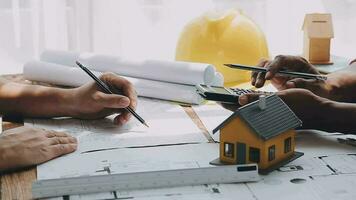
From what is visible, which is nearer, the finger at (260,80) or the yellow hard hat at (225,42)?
the finger at (260,80)

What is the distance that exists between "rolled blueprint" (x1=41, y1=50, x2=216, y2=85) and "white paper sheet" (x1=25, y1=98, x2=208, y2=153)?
0.29 feet

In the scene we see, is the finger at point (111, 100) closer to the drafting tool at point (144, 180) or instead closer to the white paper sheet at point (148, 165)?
the white paper sheet at point (148, 165)

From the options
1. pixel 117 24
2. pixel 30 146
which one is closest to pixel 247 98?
pixel 30 146

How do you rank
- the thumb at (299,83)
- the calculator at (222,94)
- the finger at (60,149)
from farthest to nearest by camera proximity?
1. the thumb at (299,83)
2. the calculator at (222,94)
3. the finger at (60,149)

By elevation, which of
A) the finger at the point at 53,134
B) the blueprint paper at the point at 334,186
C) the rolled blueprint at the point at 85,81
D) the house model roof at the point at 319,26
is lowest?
the blueprint paper at the point at 334,186

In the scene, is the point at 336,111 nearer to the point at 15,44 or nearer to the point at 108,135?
the point at 108,135

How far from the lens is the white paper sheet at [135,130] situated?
91cm

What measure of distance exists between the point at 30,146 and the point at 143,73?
44 centimetres

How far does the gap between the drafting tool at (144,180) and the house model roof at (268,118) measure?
0.16 ft

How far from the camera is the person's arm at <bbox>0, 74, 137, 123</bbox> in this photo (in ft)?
3.38

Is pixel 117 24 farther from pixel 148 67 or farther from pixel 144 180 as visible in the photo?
pixel 144 180

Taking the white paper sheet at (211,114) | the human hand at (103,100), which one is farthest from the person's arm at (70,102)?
the white paper sheet at (211,114)

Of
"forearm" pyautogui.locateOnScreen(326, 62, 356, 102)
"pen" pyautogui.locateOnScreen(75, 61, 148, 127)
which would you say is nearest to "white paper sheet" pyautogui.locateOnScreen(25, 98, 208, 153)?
"pen" pyautogui.locateOnScreen(75, 61, 148, 127)

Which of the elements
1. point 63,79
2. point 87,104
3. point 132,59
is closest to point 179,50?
point 132,59
